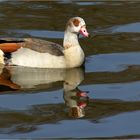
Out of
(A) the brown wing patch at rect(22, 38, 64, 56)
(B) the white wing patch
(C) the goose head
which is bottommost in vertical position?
(B) the white wing patch

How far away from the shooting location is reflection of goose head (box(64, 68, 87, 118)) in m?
12.3

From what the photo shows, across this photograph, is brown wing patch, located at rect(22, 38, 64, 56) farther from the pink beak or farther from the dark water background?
the pink beak

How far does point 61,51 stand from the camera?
14836mm

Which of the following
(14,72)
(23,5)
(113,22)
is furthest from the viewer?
(23,5)

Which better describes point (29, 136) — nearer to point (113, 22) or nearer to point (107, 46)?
point (107, 46)

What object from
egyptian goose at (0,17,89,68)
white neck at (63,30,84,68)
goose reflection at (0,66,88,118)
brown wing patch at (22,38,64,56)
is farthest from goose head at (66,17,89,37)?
goose reflection at (0,66,88,118)

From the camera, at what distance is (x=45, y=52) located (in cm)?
1462

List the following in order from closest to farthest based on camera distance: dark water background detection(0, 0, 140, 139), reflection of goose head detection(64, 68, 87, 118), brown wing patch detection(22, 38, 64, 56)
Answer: dark water background detection(0, 0, 140, 139)
reflection of goose head detection(64, 68, 87, 118)
brown wing patch detection(22, 38, 64, 56)

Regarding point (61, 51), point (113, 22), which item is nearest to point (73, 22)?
point (61, 51)

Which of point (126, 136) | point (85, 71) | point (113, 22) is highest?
point (113, 22)

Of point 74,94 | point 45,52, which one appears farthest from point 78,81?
point 45,52

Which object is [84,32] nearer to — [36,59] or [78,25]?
[78,25]

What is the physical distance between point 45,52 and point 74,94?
158 cm

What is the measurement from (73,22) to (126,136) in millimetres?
4054
